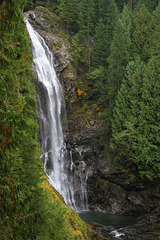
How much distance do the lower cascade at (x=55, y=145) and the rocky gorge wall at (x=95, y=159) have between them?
860 mm

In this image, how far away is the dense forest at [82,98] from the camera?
13.2 ft

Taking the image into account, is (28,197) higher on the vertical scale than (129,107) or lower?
lower

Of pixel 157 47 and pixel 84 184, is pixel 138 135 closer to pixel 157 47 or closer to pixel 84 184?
pixel 84 184

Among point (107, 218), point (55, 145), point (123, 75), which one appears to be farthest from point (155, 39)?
point (107, 218)

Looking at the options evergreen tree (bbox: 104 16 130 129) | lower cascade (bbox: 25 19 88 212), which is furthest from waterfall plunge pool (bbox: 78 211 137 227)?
evergreen tree (bbox: 104 16 130 129)

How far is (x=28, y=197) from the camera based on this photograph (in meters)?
5.96

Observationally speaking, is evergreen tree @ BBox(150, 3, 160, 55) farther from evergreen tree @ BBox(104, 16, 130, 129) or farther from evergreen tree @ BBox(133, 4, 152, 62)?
evergreen tree @ BBox(104, 16, 130, 129)

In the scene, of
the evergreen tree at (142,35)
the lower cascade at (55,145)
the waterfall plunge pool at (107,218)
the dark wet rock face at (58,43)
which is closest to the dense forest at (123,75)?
the evergreen tree at (142,35)

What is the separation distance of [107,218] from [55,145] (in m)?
9.38

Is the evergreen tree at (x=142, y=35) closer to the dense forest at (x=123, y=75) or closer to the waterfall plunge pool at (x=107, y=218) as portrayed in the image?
the dense forest at (x=123, y=75)

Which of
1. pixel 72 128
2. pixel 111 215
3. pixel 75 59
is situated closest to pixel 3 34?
pixel 111 215

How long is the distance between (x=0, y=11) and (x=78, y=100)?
25045 millimetres

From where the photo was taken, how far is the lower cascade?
22016 mm

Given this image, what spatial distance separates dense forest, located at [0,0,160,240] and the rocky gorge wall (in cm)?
126
